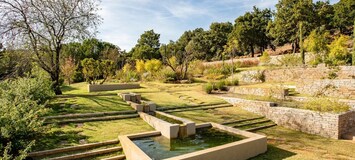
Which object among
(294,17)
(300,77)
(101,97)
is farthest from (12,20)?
(294,17)

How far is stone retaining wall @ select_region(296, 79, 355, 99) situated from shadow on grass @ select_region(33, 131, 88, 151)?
13056 millimetres

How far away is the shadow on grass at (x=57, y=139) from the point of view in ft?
20.5

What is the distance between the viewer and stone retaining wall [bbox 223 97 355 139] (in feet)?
26.7

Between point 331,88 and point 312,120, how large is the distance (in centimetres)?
677

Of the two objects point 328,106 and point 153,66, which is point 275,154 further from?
point 153,66

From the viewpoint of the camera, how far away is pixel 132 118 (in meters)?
9.77

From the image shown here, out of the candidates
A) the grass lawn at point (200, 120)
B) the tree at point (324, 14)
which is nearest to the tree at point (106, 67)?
the grass lawn at point (200, 120)

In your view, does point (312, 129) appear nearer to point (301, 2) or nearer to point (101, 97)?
point (101, 97)

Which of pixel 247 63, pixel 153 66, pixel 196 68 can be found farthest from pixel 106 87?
pixel 247 63

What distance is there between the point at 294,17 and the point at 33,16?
3298 cm

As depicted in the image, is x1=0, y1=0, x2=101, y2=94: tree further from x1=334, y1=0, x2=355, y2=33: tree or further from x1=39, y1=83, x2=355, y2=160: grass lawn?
x1=334, y1=0, x2=355, y2=33: tree

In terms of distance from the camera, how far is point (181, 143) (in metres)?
6.70

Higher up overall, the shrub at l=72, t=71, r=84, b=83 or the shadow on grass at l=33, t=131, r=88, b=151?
the shrub at l=72, t=71, r=84, b=83

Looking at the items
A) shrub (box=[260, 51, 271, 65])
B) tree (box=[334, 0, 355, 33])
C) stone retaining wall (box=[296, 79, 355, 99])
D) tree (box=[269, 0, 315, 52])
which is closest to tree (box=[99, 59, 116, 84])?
stone retaining wall (box=[296, 79, 355, 99])
